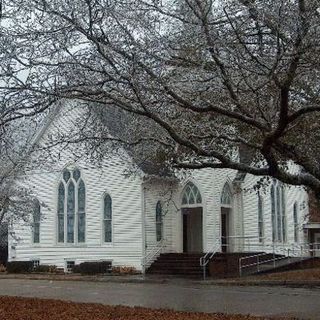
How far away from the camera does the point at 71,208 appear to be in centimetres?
3456

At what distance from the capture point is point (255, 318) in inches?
503

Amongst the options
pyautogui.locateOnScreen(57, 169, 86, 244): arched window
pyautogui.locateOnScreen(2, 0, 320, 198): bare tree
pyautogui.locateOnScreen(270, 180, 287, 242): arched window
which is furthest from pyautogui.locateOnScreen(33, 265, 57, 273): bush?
pyautogui.locateOnScreen(2, 0, 320, 198): bare tree

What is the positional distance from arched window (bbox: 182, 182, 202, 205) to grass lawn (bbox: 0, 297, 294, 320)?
1798 cm

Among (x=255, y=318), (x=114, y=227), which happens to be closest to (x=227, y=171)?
(x=114, y=227)

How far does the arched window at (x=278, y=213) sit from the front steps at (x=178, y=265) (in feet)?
23.7

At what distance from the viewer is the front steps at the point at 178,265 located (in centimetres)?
2959

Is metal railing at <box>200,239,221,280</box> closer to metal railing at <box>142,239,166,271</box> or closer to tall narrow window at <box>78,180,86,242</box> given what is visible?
metal railing at <box>142,239,166,271</box>

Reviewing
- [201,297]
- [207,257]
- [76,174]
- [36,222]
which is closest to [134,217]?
[207,257]

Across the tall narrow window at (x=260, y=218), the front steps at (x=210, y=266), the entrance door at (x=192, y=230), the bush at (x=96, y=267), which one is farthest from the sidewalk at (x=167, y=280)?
the tall narrow window at (x=260, y=218)

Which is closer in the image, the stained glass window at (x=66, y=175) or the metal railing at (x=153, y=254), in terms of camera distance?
the metal railing at (x=153, y=254)

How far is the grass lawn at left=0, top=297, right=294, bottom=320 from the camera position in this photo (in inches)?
501

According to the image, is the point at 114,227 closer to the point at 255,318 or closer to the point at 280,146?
the point at 255,318

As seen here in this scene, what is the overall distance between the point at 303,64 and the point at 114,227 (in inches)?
917

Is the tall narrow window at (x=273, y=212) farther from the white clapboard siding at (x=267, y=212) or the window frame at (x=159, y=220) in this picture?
the window frame at (x=159, y=220)
